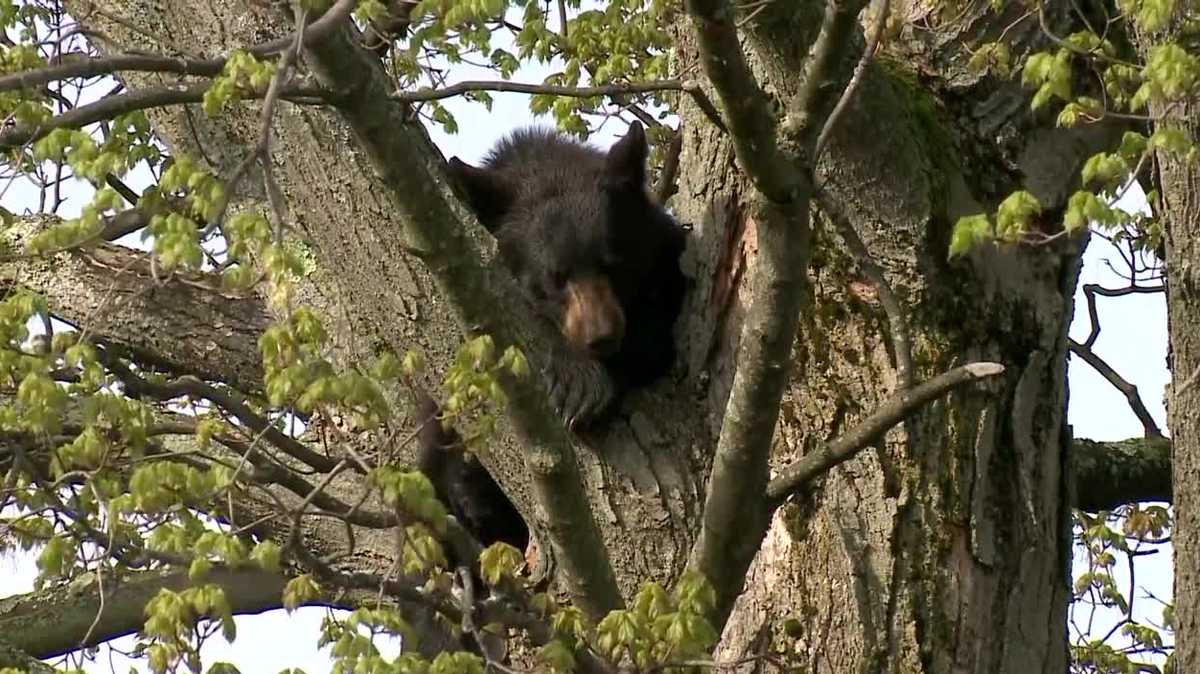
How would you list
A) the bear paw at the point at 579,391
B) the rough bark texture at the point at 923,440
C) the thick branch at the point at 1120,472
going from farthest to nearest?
the thick branch at the point at 1120,472
the bear paw at the point at 579,391
the rough bark texture at the point at 923,440

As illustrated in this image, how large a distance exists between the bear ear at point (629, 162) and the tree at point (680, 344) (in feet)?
3.95

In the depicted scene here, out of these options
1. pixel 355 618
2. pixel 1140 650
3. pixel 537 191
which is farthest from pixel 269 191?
pixel 1140 650

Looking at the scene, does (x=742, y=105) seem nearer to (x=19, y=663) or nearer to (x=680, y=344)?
(x=680, y=344)

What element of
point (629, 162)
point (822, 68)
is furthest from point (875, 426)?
point (629, 162)

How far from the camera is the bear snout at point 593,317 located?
Result: 5.70 meters

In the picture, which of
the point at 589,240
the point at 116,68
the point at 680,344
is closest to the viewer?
the point at 116,68

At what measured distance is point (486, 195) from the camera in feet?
22.4

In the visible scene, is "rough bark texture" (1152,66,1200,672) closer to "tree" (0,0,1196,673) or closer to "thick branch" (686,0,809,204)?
"tree" (0,0,1196,673)

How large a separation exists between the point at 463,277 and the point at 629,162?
122 inches

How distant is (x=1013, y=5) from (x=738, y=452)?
1740 mm

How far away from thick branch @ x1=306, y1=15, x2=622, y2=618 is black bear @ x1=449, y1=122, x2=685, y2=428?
1166 millimetres

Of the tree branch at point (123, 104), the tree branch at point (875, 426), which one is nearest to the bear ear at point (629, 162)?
the tree branch at point (875, 426)

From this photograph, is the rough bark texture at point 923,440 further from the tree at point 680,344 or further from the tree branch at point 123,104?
the tree branch at point 123,104

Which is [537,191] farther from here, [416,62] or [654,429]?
[654,429]
